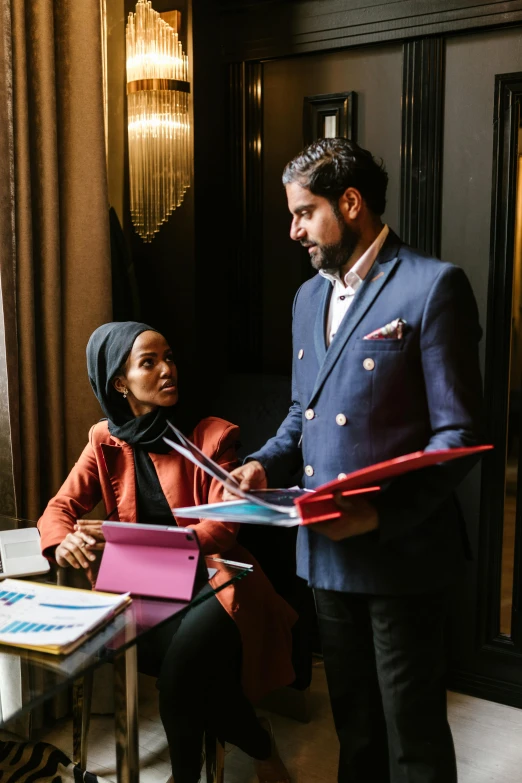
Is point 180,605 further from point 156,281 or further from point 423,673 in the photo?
point 156,281

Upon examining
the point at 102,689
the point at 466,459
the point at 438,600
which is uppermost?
the point at 466,459

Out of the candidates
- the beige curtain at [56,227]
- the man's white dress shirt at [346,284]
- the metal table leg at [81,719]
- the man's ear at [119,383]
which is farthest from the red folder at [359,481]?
the beige curtain at [56,227]

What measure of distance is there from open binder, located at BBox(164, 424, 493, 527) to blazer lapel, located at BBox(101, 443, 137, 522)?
515 millimetres

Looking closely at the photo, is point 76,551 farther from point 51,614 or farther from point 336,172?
point 336,172

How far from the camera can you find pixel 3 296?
81.7 inches

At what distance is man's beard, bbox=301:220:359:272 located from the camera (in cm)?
154

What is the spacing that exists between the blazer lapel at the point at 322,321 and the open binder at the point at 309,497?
0.99 feet

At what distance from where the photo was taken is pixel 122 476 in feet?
6.31

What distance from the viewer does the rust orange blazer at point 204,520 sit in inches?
70.2

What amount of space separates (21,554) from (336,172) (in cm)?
100

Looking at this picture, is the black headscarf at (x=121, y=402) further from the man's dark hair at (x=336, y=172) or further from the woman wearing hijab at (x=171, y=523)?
the man's dark hair at (x=336, y=172)

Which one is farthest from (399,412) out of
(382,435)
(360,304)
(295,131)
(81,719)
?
(295,131)

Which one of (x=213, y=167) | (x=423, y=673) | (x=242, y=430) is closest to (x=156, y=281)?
(x=213, y=167)

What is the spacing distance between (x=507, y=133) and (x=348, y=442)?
1123mm
